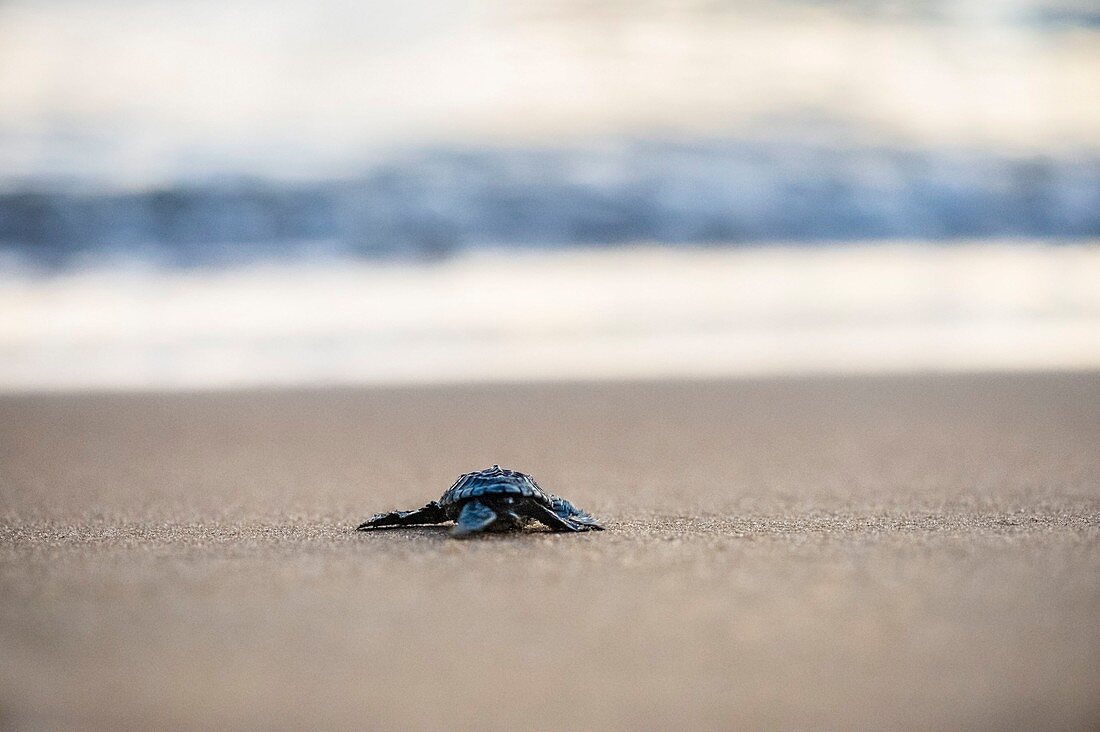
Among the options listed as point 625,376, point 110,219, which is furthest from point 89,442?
point 110,219

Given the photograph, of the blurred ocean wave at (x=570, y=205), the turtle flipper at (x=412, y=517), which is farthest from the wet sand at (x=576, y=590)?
the blurred ocean wave at (x=570, y=205)

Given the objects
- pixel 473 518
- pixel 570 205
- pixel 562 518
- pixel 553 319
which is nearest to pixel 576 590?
pixel 473 518

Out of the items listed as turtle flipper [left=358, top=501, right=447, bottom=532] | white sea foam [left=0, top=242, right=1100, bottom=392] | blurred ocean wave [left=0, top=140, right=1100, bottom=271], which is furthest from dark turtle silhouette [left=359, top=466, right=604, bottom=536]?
blurred ocean wave [left=0, top=140, right=1100, bottom=271]

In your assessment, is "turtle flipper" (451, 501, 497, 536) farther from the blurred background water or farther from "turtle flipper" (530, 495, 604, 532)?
the blurred background water

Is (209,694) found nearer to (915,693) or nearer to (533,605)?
(533,605)

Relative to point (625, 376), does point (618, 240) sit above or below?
above

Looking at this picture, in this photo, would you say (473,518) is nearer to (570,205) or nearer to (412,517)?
(412,517)
